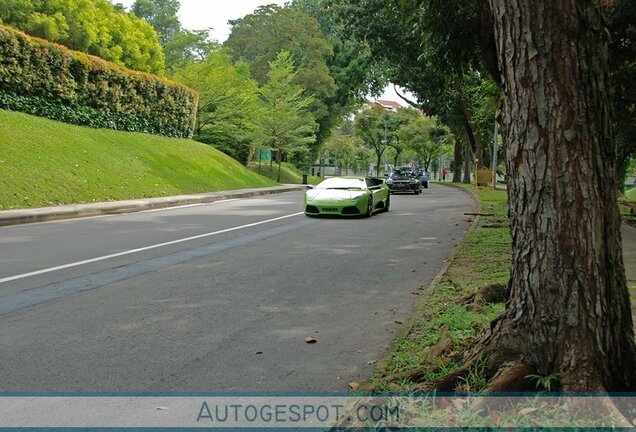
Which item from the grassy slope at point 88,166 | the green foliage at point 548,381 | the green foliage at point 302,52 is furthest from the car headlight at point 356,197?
the green foliage at point 302,52

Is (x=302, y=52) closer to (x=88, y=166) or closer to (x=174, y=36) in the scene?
(x=174, y=36)

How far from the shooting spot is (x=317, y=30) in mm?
58062

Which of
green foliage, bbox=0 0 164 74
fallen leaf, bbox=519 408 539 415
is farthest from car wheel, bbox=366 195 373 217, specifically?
green foliage, bbox=0 0 164 74

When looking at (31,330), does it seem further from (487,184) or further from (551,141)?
(487,184)

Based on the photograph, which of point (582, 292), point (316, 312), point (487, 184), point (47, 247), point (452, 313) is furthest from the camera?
point (487, 184)

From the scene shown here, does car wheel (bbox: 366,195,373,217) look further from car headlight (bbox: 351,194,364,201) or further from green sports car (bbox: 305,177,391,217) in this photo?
car headlight (bbox: 351,194,364,201)

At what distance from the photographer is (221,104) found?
41.6 m

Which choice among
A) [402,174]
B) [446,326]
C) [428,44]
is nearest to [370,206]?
[428,44]

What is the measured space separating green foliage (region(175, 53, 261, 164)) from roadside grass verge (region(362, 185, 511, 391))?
110 feet

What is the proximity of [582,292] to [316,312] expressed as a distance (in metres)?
3.20

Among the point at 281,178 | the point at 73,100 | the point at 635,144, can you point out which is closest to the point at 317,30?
the point at 281,178

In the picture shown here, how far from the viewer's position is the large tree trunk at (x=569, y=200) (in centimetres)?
345

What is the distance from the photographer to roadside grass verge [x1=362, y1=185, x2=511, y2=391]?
3914 millimetres
